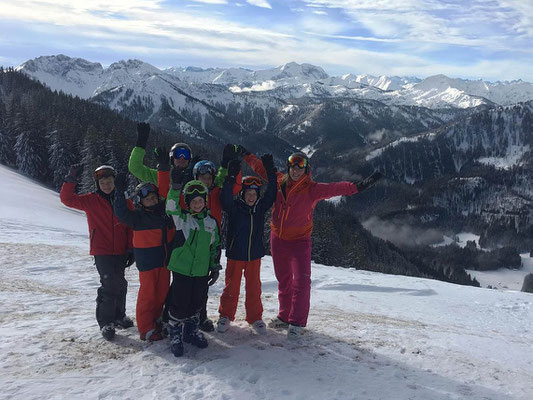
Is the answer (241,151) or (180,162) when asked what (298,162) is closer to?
(241,151)

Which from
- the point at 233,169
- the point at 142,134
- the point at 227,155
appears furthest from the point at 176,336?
the point at 142,134

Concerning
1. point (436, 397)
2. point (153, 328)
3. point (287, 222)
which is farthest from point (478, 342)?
point (153, 328)

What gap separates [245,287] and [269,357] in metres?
1.27

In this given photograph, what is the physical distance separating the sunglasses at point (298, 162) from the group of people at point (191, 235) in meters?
0.02

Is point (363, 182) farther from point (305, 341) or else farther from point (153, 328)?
point (153, 328)

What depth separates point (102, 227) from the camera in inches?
248

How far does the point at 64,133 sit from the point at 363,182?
57092 millimetres

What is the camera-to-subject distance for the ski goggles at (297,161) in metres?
6.65

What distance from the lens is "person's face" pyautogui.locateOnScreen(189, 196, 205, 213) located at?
5605mm

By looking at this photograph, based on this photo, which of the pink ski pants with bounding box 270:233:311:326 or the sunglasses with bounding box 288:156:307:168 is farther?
the sunglasses with bounding box 288:156:307:168

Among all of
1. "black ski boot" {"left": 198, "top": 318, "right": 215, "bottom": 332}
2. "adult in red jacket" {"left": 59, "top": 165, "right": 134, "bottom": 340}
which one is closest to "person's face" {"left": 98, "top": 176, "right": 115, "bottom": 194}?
"adult in red jacket" {"left": 59, "top": 165, "right": 134, "bottom": 340}

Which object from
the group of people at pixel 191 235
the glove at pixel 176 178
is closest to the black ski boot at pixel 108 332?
the group of people at pixel 191 235

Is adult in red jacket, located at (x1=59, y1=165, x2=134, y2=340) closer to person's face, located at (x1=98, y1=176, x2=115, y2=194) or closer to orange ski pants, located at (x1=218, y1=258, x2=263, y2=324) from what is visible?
person's face, located at (x1=98, y1=176, x2=115, y2=194)

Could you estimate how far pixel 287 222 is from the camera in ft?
21.9
